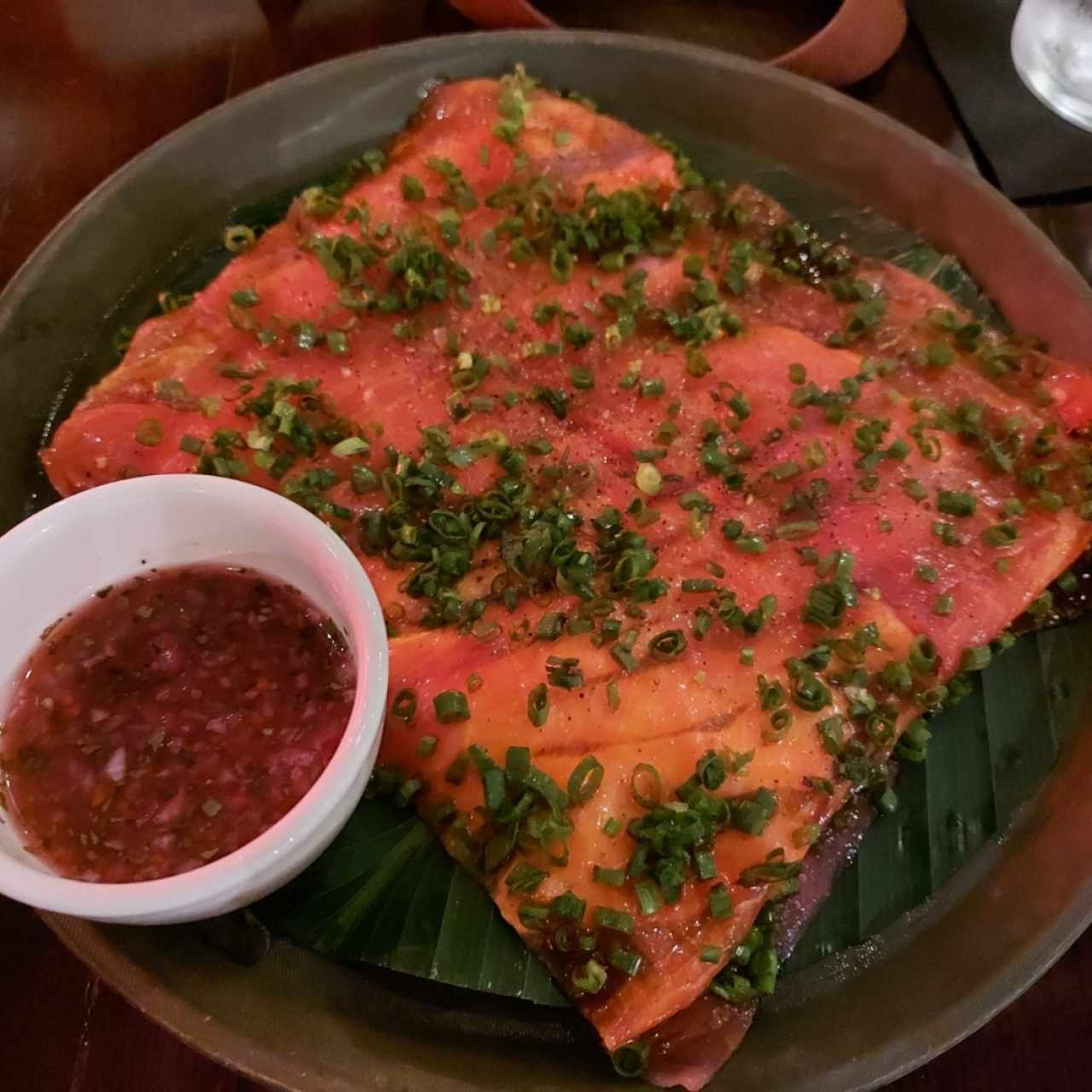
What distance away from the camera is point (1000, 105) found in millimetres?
2539

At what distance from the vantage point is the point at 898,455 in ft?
5.71

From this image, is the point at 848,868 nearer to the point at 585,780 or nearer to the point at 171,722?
the point at 585,780

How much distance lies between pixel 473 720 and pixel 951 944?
2.83 ft

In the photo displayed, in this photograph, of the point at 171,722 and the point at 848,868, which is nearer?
the point at 171,722

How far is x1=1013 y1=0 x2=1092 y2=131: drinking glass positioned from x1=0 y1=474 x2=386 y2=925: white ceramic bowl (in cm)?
245

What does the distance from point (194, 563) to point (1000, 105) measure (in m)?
2.44

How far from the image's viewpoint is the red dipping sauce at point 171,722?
1.30 meters

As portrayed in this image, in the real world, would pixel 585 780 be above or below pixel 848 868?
above

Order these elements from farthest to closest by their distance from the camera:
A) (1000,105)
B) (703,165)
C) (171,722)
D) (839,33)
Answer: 1. (1000,105)
2. (839,33)
3. (703,165)
4. (171,722)

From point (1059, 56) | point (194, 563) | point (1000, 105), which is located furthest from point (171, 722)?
point (1059, 56)

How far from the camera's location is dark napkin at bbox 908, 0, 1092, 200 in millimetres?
2414

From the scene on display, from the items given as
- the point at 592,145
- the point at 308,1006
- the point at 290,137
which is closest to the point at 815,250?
the point at 592,145

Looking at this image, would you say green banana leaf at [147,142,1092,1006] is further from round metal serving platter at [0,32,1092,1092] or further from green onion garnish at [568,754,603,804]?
green onion garnish at [568,754,603,804]

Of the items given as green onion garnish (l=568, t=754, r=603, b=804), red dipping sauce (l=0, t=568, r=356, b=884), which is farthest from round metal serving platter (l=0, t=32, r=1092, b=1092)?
green onion garnish (l=568, t=754, r=603, b=804)
